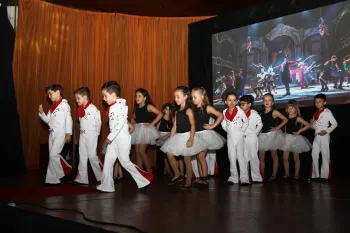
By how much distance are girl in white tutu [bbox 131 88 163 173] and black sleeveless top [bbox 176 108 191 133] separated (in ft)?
4.92

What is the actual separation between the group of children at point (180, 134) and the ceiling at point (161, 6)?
3.00 meters

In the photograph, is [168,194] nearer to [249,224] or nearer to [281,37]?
[249,224]

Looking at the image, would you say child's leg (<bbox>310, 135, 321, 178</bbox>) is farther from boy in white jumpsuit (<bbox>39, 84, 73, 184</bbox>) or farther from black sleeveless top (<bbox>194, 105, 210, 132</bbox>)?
boy in white jumpsuit (<bbox>39, 84, 73, 184</bbox>)

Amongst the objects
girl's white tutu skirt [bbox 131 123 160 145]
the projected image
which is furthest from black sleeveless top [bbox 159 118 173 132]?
the projected image

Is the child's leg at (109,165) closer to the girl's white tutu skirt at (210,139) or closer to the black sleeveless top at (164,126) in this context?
the girl's white tutu skirt at (210,139)

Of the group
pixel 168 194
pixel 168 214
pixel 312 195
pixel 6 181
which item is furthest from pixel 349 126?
pixel 6 181

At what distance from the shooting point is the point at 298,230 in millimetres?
2908

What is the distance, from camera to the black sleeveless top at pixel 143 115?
7.39m

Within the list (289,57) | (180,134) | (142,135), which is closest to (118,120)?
(180,134)

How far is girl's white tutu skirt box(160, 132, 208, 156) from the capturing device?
555 centimetres

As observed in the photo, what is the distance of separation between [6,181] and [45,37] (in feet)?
12.3

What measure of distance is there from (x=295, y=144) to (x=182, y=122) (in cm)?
248

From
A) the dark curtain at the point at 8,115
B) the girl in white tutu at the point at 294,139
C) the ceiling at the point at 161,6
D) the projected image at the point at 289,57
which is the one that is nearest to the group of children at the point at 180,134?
the girl in white tutu at the point at 294,139

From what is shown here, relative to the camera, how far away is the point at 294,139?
24.2 ft
